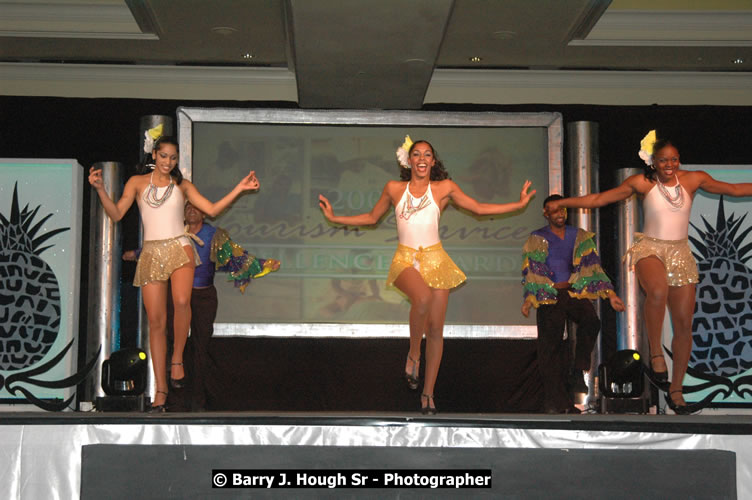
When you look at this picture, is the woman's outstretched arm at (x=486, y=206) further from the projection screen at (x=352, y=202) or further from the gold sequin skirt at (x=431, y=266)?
the projection screen at (x=352, y=202)

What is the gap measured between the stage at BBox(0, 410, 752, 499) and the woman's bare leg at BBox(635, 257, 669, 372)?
4.58ft

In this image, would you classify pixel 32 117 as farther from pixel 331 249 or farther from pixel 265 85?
pixel 331 249

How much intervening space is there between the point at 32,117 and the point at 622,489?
6.41 m

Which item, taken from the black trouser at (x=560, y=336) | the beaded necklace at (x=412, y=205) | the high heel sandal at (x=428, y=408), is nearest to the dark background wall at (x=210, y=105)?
the black trouser at (x=560, y=336)

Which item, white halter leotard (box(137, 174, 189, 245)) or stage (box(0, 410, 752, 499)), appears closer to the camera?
stage (box(0, 410, 752, 499))

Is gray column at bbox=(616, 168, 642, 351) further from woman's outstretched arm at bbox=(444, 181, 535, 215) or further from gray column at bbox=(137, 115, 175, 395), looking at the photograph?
gray column at bbox=(137, 115, 175, 395)

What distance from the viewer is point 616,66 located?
28.6 feet

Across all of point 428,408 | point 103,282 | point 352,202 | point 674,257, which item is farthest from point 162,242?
point 674,257

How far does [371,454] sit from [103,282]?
359cm

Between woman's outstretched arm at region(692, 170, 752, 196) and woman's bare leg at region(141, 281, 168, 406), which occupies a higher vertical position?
woman's outstretched arm at region(692, 170, 752, 196)

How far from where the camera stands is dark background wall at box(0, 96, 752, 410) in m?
8.13

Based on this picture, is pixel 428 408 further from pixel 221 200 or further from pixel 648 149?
pixel 648 149

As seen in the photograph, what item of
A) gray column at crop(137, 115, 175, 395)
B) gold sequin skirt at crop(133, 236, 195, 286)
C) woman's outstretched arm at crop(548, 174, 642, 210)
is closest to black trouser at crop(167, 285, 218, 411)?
gray column at crop(137, 115, 175, 395)

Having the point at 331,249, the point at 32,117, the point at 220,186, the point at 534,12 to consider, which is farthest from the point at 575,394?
the point at 32,117
